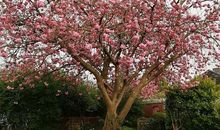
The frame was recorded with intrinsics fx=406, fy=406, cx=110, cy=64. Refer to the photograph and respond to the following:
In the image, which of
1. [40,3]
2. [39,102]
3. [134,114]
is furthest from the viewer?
[134,114]

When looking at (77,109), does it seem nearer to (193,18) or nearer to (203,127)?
(203,127)

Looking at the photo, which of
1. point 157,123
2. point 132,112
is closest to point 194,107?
point 157,123

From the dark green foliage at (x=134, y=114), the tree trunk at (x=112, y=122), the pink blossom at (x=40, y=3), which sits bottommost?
the tree trunk at (x=112, y=122)

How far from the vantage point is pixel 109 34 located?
10.8m

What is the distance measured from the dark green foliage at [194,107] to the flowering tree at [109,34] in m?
3.04

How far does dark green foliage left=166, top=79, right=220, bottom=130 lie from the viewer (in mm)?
15719

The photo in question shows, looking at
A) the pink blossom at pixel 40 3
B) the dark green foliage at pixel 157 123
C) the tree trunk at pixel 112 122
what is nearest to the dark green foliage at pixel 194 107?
the dark green foliage at pixel 157 123

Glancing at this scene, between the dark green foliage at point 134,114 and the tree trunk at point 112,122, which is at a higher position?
the dark green foliage at point 134,114

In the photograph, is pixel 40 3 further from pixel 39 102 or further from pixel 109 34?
pixel 39 102

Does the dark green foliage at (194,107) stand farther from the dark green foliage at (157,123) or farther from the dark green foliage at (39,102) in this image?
the dark green foliage at (39,102)

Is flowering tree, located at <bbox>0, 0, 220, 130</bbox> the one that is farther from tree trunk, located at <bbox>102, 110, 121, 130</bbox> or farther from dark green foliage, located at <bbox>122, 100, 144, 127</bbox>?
dark green foliage, located at <bbox>122, 100, 144, 127</bbox>

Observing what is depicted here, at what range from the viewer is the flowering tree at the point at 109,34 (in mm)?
10438

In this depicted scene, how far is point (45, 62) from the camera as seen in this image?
1338 cm

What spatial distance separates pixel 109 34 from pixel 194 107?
22.1 ft
